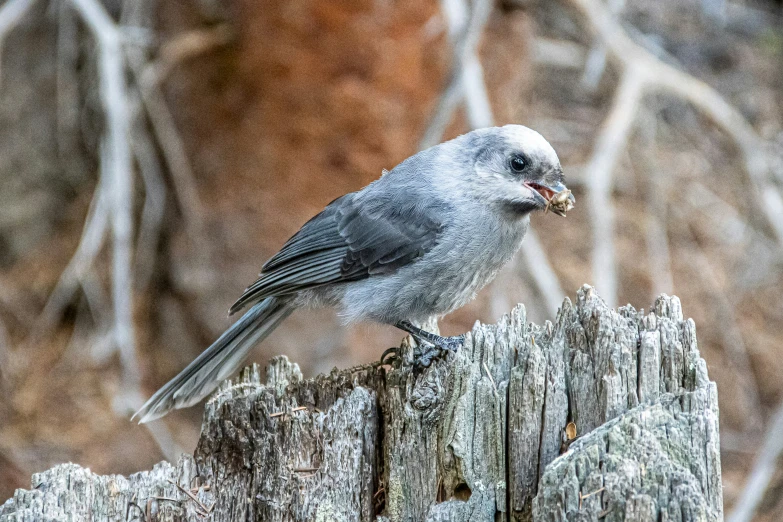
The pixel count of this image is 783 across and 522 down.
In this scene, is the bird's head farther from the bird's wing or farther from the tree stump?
the tree stump

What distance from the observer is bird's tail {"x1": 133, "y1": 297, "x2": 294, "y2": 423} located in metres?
4.20

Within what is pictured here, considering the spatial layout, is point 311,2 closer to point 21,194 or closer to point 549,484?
point 21,194

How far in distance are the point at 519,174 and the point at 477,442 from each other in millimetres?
1605

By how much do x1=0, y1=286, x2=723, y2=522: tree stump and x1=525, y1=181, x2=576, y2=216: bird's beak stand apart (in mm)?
1014

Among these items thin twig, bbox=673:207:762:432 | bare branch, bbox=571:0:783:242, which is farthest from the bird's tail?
thin twig, bbox=673:207:762:432

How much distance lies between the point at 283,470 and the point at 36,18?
204 inches

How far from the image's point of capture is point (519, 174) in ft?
13.2

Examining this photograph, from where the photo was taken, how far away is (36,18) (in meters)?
6.93

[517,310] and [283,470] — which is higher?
[517,310]

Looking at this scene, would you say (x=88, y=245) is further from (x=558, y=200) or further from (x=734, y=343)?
(x=734, y=343)

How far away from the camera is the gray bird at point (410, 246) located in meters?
4.04

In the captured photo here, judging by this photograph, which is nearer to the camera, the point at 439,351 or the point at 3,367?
the point at 439,351

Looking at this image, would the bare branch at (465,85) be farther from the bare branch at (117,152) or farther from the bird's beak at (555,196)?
the bare branch at (117,152)

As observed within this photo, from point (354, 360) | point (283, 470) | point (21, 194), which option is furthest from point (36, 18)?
point (283, 470)
